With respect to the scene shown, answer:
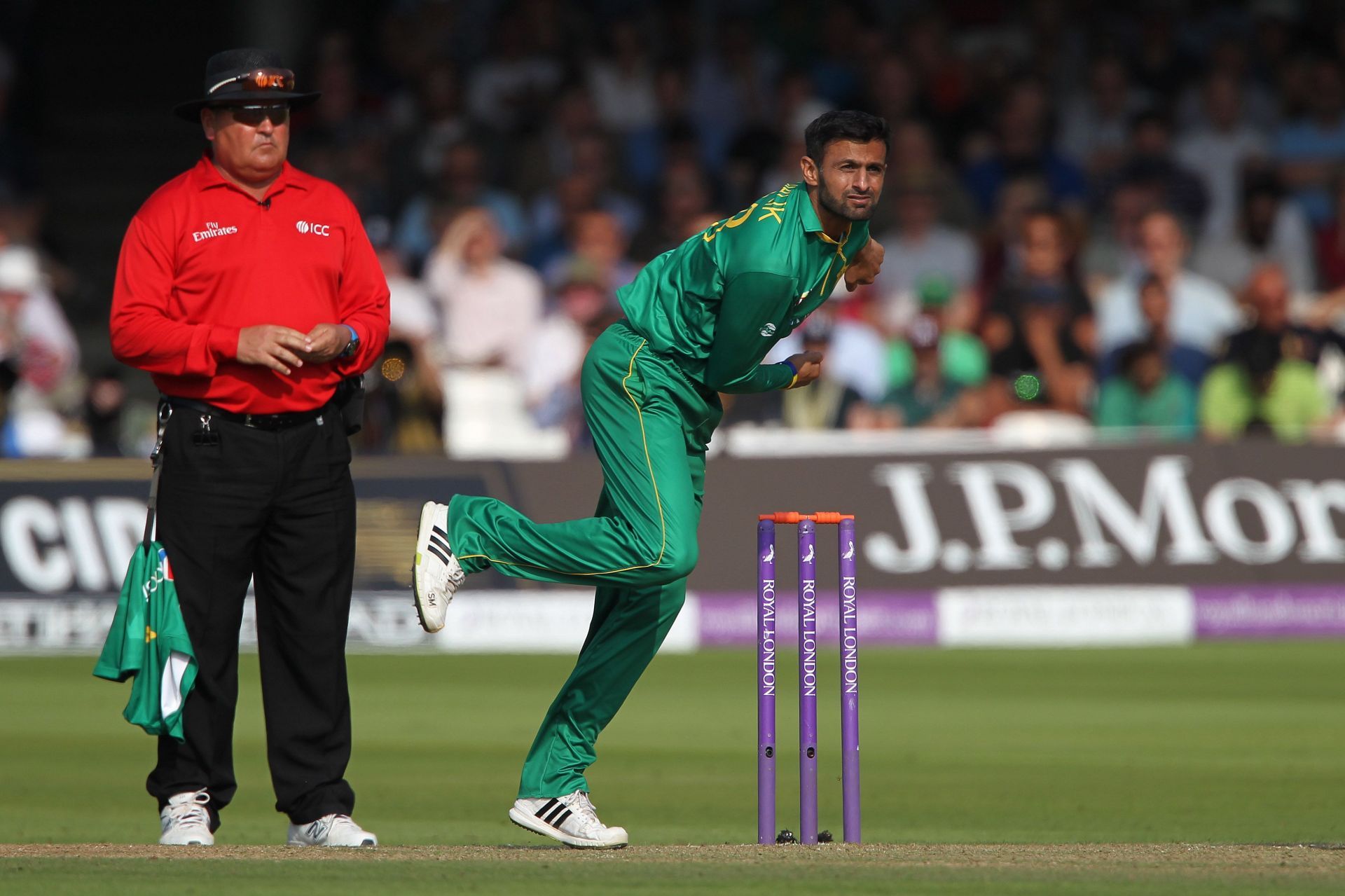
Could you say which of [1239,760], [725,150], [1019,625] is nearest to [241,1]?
[725,150]

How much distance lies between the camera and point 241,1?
54.5 feet

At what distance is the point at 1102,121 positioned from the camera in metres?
14.8

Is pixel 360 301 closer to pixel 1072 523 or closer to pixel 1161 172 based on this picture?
pixel 1072 523

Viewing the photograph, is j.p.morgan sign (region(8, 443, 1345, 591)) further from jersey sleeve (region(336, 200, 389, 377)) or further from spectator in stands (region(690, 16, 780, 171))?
jersey sleeve (region(336, 200, 389, 377))

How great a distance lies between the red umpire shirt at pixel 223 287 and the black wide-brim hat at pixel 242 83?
20cm

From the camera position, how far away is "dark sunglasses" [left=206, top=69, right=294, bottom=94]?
5348 millimetres

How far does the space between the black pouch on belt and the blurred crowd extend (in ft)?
20.1

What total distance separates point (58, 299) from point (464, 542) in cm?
986

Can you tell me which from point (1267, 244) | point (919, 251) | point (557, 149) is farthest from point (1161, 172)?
point (557, 149)

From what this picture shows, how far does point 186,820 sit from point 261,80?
2.00 m

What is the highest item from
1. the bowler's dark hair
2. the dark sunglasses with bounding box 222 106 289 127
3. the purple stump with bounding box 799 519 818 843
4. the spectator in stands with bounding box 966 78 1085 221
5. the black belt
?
the spectator in stands with bounding box 966 78 1085 221

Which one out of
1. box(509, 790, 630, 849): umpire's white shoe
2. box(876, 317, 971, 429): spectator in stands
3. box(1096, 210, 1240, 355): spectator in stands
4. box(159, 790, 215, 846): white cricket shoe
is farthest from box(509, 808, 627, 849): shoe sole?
box(1096, 210, 1240, 355): spectator in stands

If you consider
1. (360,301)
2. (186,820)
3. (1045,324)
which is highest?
(1045,324)

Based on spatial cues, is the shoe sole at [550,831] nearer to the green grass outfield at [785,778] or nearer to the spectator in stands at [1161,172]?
the green grass outfield at [785,778]
